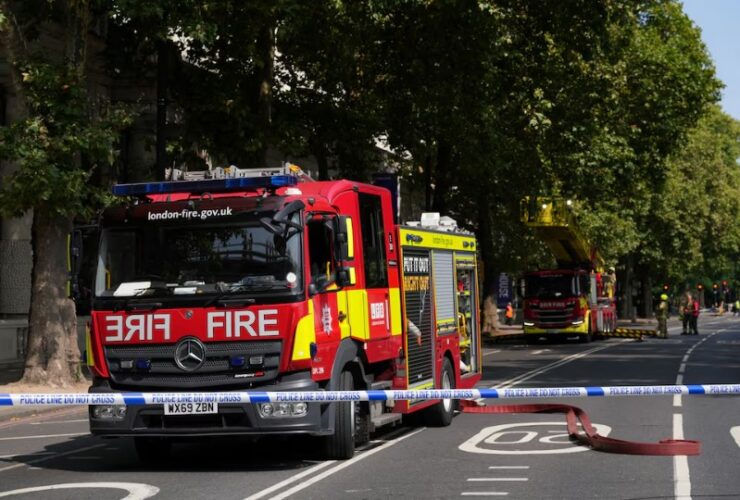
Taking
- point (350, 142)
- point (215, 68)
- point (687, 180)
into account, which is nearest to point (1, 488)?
point (215, 68)

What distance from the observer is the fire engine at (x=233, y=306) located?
1126cm

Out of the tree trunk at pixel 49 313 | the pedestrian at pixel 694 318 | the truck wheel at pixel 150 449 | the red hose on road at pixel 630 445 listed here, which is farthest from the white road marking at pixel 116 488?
the pedestrian at pixel 694 318

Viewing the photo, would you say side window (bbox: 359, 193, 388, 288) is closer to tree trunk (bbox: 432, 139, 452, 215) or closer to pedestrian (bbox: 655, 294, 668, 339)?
tree trunk (bbox: 432, 139, 452, 215)

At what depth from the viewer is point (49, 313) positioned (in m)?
21.8

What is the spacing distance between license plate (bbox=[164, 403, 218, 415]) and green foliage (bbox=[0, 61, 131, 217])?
9952 millimetres

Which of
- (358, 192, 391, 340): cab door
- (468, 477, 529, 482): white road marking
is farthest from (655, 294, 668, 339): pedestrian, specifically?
(468, 477, 529, 482): white road marking

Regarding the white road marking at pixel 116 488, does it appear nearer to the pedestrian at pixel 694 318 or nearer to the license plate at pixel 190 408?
the license plate at pixel 190 408

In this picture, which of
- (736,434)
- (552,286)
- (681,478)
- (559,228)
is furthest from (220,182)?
(552,286)

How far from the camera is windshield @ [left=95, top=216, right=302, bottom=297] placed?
37.7 ft

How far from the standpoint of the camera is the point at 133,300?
11.6m

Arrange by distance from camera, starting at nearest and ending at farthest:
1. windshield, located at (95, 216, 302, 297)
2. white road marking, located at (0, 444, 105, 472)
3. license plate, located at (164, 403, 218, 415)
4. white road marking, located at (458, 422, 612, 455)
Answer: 1. license plate, located at (164, 403, 218, 415)
2. windshield, located at (95, 216, 302, 297)
3. white road marking, located at (0, 444, 105, 472)
4. white road marking, located at (458, 422, 612, 455)

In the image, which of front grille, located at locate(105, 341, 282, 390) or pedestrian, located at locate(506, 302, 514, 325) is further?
pedestrian, located at locate(506, 302, 514, 325)

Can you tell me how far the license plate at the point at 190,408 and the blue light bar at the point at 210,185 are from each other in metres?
2.19

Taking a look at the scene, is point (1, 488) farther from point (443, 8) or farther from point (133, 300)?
point (443, 8)
